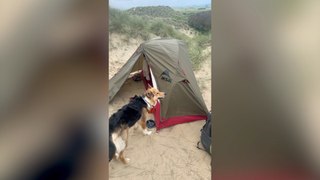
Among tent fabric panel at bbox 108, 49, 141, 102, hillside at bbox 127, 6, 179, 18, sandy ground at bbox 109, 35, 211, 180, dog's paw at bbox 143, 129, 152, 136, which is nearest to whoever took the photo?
sandy ground at bbox 109, 35, 211, 180

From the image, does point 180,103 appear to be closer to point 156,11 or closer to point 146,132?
point 146,132

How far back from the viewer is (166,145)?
2.68 m

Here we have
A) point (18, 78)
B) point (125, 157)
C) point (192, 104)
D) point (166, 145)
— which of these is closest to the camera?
point (18, 78)

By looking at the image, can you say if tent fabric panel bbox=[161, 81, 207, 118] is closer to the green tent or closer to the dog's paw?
the green tent

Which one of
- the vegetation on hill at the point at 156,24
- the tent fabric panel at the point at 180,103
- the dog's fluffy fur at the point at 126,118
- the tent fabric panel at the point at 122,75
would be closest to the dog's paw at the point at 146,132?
the dog's fluffy fur at the point at 126,118

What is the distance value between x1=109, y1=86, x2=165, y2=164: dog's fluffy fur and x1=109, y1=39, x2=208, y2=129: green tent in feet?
0.36

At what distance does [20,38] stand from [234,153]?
500 mm

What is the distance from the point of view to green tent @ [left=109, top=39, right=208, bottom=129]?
291 centimetres

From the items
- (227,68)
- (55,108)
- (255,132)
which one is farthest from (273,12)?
(55,108)

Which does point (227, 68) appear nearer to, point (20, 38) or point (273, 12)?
point (273, 12)

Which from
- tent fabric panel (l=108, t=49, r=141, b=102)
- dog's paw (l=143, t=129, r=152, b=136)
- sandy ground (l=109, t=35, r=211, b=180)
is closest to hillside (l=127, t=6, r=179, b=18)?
tent fabric panel (l=108, t=49, r=141, b=102)

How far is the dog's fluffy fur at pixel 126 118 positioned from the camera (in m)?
2.36

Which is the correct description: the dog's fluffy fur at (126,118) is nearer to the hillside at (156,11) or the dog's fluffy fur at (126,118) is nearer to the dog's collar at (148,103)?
the dog's collar at (148,103)

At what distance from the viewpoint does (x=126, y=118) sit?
2.60m
